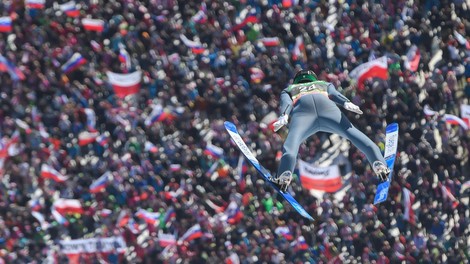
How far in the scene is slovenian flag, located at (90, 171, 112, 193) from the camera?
28.2m

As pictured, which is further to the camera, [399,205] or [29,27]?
[29,27]

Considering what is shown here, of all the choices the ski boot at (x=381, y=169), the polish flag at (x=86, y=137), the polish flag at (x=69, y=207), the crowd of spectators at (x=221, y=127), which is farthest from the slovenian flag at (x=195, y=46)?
the ski boot at (x=381, y=169)

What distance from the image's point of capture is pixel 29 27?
3027cm

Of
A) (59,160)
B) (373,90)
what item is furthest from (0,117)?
(373,90)

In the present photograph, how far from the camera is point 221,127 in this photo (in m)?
28.9

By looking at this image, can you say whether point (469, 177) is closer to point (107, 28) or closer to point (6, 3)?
point (107, 28)

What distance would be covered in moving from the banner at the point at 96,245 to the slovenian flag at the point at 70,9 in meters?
5.31

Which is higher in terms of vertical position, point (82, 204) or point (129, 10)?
point (129, 10)

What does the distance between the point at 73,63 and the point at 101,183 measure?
9.93ft

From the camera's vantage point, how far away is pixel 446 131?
93.2ft

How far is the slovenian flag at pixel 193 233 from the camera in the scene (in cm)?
2745

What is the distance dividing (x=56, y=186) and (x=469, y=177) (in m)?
8.38

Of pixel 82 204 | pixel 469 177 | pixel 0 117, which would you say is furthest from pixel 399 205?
pixel 0 117

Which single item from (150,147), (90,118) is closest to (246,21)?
(150,147)
